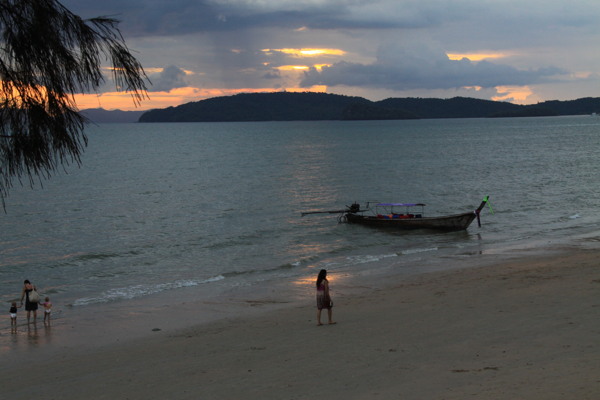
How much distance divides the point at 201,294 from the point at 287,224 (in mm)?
17985

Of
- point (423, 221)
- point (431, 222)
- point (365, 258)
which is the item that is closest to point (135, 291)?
point (365, 258)

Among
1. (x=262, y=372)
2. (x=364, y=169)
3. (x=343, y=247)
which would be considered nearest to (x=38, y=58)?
(x=262, y=372)

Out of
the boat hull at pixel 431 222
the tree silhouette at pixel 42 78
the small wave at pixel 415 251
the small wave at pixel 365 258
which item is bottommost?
the small wave at pixel 365 258

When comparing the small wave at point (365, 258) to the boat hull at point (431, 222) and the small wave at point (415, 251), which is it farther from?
the boat hull at point (431, 222)

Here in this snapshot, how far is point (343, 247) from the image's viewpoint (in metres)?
33.7

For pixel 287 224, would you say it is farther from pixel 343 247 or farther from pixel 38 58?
pixel 38 58

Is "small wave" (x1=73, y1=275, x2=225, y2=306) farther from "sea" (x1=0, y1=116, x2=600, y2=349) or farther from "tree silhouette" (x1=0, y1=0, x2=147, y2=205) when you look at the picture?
"tree silhouette" (x1=0, y1=0, x2=147, y2=205)

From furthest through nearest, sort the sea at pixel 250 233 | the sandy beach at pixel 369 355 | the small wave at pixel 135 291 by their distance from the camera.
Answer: the sea at pixel 250 233
the small wave at pixel 135 291
the sandy beach at pixel 369 355

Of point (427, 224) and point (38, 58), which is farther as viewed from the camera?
point (427, 224)

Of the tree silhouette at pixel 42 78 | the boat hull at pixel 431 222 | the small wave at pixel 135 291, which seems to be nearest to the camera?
the tree silhouette at pixel 42 78

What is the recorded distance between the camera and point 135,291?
2500 cm

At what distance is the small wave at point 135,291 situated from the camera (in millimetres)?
23659

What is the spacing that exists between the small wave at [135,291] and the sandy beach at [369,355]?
6436mm

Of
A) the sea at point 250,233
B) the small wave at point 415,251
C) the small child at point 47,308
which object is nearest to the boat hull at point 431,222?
the sea at point 250,233
